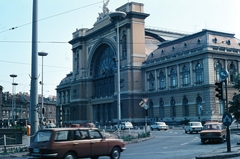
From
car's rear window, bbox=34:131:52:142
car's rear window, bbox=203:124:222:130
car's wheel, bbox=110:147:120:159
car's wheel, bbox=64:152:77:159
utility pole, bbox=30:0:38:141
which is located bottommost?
car's wheel, bbox=110:147:120:159

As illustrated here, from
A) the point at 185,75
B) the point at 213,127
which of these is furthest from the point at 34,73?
the point at 185,75

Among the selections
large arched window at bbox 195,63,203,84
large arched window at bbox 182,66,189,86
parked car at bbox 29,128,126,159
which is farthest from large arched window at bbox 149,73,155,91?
parked car at bbox 29,128,126,159

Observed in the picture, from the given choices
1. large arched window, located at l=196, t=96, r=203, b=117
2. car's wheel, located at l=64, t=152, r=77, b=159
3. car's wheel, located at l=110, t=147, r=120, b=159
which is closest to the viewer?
car's wheel, located at l=64, t=152, r=77, b=159

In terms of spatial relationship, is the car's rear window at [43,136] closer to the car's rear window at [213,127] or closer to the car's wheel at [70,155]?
the car's wheel at [70,155]

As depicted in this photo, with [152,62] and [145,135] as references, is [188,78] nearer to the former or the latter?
[152,62]

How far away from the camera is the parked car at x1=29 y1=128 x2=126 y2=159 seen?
1509 centimetres

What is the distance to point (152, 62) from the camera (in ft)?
247

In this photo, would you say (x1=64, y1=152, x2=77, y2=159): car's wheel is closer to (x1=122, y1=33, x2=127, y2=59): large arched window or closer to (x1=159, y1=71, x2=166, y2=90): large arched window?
(x1=159, y1=71, x2=166, y2=90): large arched window

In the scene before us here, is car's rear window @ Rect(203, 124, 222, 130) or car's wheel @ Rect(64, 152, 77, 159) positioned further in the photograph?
car's rear window @ Rect(203, 124, 222, 130)

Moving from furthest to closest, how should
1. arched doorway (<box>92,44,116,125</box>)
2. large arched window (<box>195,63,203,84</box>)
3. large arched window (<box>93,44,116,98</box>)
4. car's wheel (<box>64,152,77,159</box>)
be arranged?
large arched window (<box>93,44,116,98</box>) < arched doorway (<box>92,44,116,125</box>) < large arched window (<box>195,63,203,84</box>) < car's wheel (<box>64,152,77,159</box>)

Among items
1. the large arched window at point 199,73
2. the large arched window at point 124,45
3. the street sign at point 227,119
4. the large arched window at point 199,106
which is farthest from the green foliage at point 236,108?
the large arched window at point 124,45

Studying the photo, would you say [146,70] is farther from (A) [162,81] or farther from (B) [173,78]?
(B) [173,78]

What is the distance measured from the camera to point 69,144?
1559cm

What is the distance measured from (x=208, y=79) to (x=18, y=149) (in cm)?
4349
